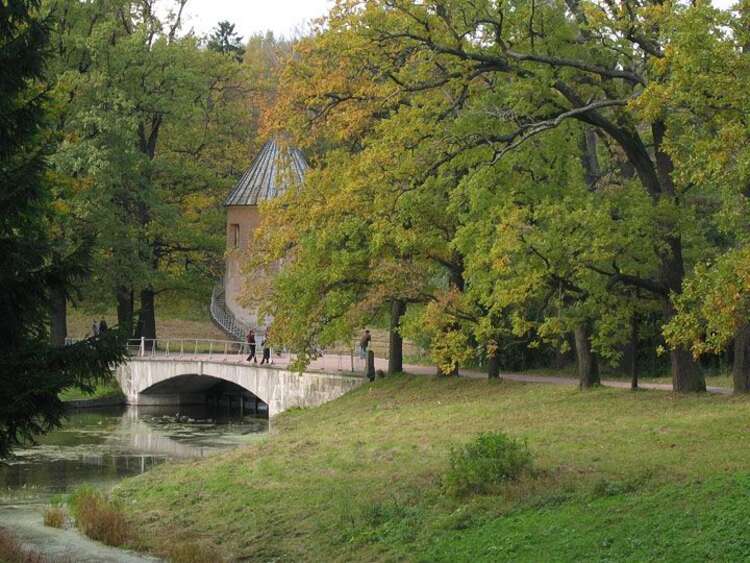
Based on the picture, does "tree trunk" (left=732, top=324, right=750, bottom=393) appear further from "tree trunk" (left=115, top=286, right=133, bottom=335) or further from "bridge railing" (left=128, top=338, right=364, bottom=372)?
"tree trunk" (left=115, top=286, right=133, bottom=335)

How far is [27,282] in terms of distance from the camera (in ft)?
52.6

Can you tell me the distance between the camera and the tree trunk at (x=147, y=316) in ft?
170

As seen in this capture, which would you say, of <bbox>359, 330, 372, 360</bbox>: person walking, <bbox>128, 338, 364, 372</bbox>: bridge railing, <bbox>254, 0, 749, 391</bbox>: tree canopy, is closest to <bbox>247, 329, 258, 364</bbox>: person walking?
<bbox>128, 338, 364, 372</bbox>: bridge railing

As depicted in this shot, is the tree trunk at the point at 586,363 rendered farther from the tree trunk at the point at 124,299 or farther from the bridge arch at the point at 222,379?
the tree trunk at the point at 124,299

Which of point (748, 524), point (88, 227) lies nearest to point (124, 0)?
point (88, 227)

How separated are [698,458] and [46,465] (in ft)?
61.1

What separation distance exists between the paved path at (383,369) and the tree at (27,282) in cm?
1389

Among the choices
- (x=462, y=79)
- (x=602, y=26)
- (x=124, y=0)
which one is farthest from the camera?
(x=124, y=0)

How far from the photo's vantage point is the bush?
17.0 metres

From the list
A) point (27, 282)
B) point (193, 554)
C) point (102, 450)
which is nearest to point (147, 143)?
point (102, 450)

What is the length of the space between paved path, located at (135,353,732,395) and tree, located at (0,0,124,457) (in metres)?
13.9

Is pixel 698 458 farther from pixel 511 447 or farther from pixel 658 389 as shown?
pixel 658 389

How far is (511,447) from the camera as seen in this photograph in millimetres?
17500

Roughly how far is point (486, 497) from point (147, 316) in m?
37.6
